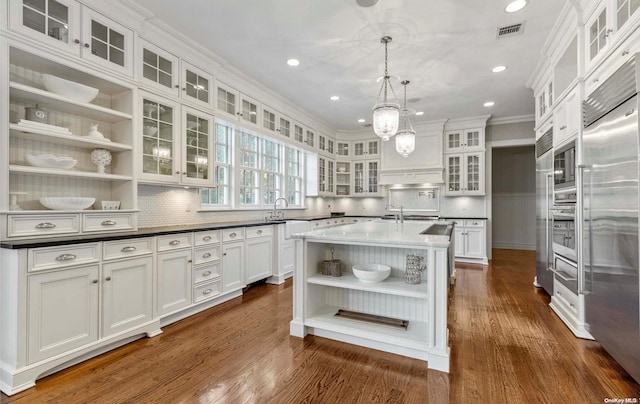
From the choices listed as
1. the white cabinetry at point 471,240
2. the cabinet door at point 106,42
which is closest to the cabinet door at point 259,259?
the cabinet door at point 106,42

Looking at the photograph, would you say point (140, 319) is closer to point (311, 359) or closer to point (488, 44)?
point (311, 359)

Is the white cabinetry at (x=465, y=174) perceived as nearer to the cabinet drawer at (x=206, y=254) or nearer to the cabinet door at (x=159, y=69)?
the cabinet drawer at (x=206, y=254)

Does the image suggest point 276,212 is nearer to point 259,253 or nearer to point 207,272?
point 259,253

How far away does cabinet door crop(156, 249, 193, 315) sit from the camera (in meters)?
2.78

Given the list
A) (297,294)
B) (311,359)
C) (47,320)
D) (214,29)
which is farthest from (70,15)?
(311,359)

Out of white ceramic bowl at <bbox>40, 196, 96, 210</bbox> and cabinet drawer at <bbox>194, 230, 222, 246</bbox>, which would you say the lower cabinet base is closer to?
cabinet drawer at <bbox>194, 230, 222, 246</bbox>

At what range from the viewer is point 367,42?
3.22m

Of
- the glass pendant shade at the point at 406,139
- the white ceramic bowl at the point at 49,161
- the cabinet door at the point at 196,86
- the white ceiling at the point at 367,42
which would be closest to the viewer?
the white ceramic bowl at the point at 49,161

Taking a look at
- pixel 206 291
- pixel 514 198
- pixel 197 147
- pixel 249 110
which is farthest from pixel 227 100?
pixel 514 198

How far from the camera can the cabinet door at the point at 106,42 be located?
2.43m

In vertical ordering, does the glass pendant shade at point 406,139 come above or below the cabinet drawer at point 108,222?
above

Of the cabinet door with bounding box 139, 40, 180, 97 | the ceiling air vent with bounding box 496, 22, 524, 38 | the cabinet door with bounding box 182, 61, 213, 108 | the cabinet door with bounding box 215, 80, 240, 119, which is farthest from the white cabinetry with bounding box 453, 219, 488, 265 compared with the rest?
the cabinet door with bounding box 139, 40, 180, 97

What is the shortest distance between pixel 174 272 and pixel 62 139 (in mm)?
1437

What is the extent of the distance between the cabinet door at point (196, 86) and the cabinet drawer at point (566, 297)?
4353mm
